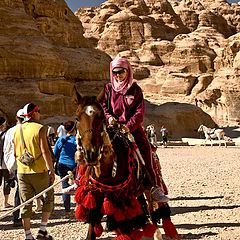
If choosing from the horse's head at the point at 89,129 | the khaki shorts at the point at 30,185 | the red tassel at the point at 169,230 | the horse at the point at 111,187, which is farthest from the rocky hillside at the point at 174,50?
the horse's head at the point at 89,129

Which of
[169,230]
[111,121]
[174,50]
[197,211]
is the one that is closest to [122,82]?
[111,121]

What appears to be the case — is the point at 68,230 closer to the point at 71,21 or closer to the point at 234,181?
the point at 234,181

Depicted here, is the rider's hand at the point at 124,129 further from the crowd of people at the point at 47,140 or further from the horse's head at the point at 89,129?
the horse's head at the point at 89,129

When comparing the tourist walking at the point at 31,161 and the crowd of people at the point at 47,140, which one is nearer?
the crowd of people at the point at 47,140

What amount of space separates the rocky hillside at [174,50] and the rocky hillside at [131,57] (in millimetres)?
177

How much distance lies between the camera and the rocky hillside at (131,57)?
4094 centimetres

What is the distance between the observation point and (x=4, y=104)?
120 ft

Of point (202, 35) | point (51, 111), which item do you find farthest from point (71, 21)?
point (202, 35)

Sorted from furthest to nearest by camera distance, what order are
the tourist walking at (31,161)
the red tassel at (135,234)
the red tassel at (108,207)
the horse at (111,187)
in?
the tourist walking at (31,161), the red tassel at (135,234), the red tassel at (108,207), the horse at (111,187)

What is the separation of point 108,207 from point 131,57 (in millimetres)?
83498

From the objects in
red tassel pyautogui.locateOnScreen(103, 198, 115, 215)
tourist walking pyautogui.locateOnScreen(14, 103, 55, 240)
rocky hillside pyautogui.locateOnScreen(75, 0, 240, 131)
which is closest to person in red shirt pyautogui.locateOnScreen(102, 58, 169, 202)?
red tassel pyautogui.locateOnScreen(103, 198, 115, 215)

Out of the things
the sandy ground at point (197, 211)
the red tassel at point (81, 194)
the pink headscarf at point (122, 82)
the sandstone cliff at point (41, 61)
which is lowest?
the sandy ground at point (197, 211)

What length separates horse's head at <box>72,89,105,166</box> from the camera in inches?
167

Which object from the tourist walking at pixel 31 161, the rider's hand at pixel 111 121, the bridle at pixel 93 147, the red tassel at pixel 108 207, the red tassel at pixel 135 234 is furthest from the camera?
the tourist walking at pixel 31 161
